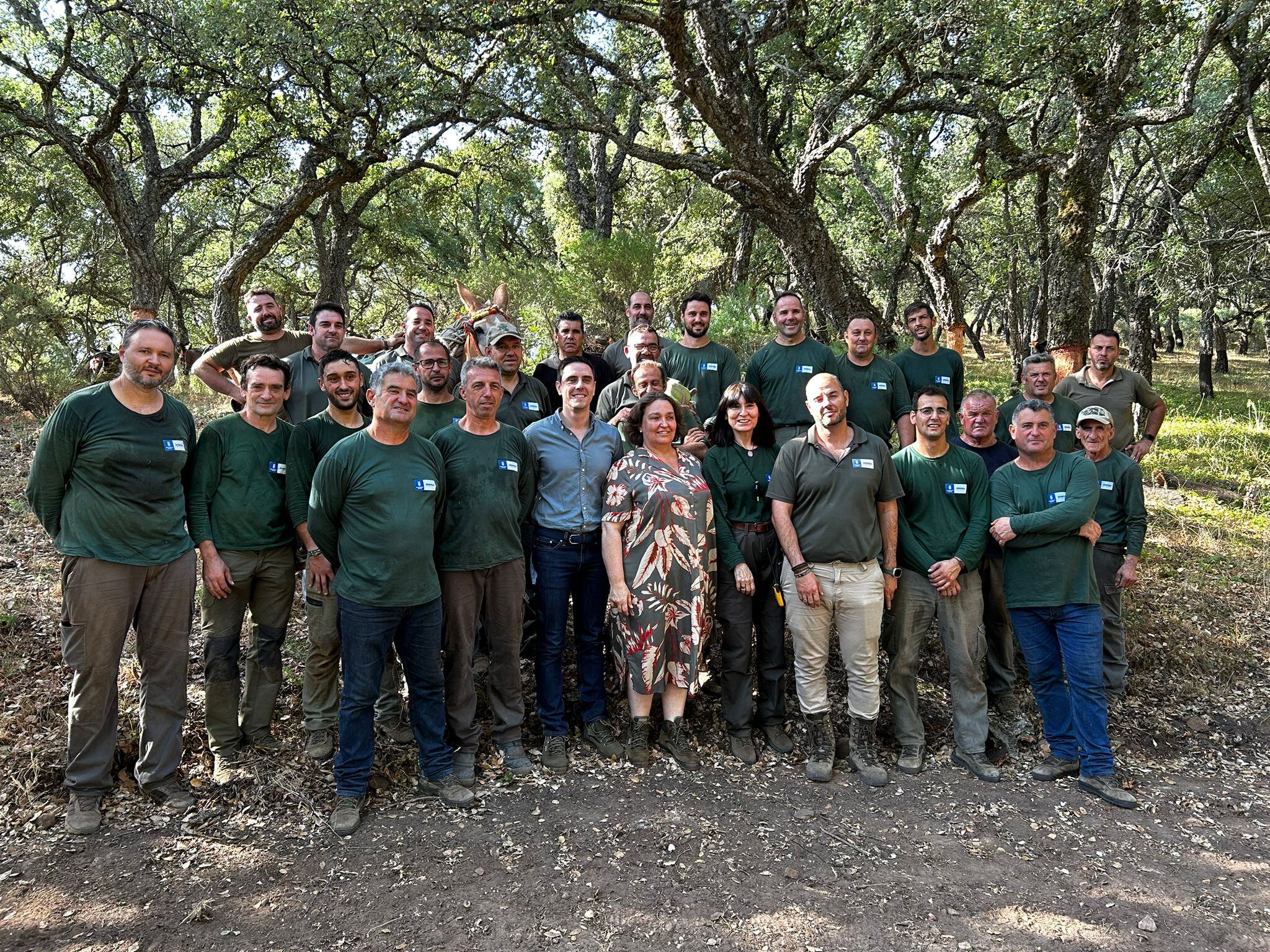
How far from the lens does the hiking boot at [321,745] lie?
14.8 feet

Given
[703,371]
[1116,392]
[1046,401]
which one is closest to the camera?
[1046,401]

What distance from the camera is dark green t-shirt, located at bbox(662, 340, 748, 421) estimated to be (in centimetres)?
611

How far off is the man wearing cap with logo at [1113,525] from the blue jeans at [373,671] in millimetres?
4145

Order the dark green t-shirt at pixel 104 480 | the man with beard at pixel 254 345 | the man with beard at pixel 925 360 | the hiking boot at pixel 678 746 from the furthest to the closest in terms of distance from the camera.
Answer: the man with beard at pixel 925 360
the man with beard at pixel 254 345
the hiking boot at pixel 678 746
the dark green t-shirt at pixel 104 480

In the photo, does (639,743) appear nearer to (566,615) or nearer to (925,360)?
(566,615)

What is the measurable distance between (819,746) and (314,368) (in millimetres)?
4100

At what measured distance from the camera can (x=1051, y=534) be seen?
15.3 feet

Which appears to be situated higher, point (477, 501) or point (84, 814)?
point (477, 501)

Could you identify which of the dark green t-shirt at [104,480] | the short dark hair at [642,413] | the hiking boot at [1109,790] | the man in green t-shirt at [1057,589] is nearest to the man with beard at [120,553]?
the dark green t-shirt at [104,480]

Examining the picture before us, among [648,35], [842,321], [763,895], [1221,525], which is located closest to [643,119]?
[648,35]

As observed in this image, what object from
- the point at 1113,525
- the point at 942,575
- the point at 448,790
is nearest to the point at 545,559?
the point at 448,790

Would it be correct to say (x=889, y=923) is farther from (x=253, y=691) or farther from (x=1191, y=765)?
(x=253, y=691)

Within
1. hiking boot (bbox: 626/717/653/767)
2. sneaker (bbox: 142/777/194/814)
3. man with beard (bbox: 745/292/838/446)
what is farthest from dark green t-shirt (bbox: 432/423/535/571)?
man with beard (bbox: 745/292/838/446)

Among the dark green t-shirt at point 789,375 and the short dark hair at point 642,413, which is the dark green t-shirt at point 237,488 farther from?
the dark green t-shirt at point 789,375
